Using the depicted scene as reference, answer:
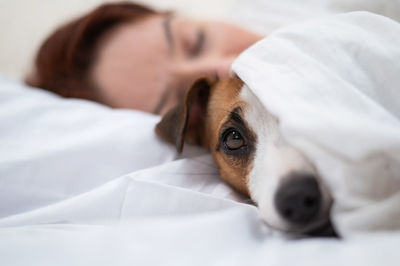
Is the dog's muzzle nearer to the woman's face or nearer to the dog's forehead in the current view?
the dog's forehead

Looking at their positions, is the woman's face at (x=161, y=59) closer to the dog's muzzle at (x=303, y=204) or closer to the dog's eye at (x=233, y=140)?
the dog's eye at (x=233, y=140)

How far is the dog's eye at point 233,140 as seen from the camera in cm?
109

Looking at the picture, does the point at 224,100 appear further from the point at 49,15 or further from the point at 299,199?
the point at 49,15

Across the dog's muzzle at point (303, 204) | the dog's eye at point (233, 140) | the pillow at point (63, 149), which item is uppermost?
the dog's muzzle at point (303, 204)

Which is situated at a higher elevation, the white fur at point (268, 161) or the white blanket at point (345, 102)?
the white blanket at point (345, 102)

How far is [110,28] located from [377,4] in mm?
1441

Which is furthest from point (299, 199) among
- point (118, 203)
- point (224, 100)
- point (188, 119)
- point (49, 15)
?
point (49, 15)

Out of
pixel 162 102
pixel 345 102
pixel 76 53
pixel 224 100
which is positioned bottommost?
pixel 162 102

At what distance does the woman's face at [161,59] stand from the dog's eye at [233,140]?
0.55m

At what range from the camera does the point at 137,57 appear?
170 centimetres

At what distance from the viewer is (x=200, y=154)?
1330mm

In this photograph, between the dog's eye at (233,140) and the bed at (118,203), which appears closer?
the bed at (118,203)

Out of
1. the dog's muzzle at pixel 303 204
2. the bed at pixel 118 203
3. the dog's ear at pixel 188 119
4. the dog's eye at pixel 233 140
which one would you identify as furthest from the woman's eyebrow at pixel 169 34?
the dog's muzzle at pixel 303 204

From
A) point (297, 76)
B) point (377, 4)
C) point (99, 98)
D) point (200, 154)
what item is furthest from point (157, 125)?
point (377, 4)
